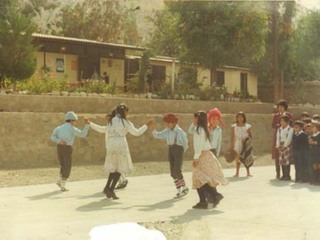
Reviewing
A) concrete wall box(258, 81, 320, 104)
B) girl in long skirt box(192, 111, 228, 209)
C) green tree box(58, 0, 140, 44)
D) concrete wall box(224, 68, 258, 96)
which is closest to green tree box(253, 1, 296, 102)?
concrete wall box(224, 68, 258, 96)

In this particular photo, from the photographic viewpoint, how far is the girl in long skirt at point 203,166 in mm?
8562

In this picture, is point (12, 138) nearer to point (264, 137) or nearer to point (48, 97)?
point (48, 97)

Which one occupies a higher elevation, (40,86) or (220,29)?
(220,29)

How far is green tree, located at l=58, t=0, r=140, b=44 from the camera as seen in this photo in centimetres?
3984

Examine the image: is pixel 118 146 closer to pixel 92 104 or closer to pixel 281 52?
pixel 92 104

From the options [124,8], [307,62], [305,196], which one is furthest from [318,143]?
[124,8]

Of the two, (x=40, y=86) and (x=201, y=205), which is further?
(x=40, y=86)

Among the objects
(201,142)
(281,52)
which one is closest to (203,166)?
(201,142)

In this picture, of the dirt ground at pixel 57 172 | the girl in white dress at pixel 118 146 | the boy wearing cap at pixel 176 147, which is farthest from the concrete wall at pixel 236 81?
the girl in white dress at pixel 118 146

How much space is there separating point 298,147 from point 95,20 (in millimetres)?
29601

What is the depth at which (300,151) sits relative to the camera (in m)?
12.5

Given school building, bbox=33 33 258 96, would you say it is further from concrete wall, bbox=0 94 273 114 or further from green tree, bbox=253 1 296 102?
green tree, bbox=253 1 296 102

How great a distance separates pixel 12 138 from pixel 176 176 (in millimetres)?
5858

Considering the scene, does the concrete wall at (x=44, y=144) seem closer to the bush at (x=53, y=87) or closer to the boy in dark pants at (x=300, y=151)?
the bush at (x=53, y=87)
